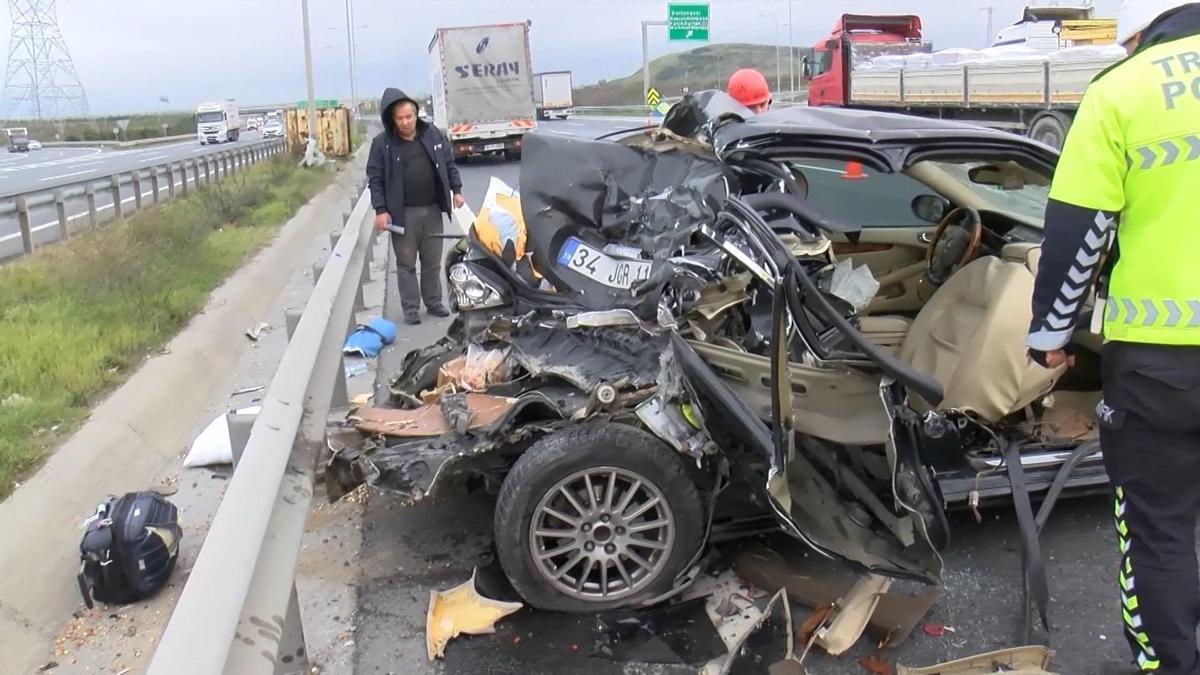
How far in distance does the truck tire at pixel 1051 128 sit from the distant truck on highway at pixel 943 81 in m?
0.02

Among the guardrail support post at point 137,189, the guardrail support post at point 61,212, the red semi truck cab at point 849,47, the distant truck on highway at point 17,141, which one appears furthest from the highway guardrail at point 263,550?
the distant truck on highway at point 17,141

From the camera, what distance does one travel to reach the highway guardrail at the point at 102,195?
1379cm

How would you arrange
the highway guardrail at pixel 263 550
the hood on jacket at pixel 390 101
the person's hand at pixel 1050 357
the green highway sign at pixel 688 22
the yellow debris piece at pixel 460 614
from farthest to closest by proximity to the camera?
the green highway sign at pixel 688 22 < the hood on jacket at pixel 390 101 < the yellow debris piece at pixel 460 614 < the person's hand at pixel 1050 357 < the highway guardrail at pixel 263 550

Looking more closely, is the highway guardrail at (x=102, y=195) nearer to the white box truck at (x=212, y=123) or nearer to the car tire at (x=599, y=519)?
the car tire at (x=599, y=519)

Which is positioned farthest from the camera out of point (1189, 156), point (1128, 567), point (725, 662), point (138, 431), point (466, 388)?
point (138, 431)

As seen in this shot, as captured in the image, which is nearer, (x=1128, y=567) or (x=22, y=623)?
(x=1128, y=567)

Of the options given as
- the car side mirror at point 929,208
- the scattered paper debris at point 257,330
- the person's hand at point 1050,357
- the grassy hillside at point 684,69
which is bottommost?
the scattered paper debris at point 257,330

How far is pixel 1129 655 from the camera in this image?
305 cm

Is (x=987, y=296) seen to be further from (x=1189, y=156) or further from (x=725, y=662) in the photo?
(x=725, y=662)

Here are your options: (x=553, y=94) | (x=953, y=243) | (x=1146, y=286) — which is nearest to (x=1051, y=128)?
(x=953, y=243)

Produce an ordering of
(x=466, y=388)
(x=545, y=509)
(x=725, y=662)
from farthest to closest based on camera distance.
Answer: (x=466, y=388) → (x=545, y=509) → (x=725, y=662)

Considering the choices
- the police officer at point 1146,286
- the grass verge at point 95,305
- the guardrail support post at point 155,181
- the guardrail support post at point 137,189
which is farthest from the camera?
the guardrail support post at point 155,181

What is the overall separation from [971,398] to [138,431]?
4.52 metres

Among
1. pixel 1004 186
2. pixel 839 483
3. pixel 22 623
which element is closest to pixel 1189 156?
pixel 839 483
